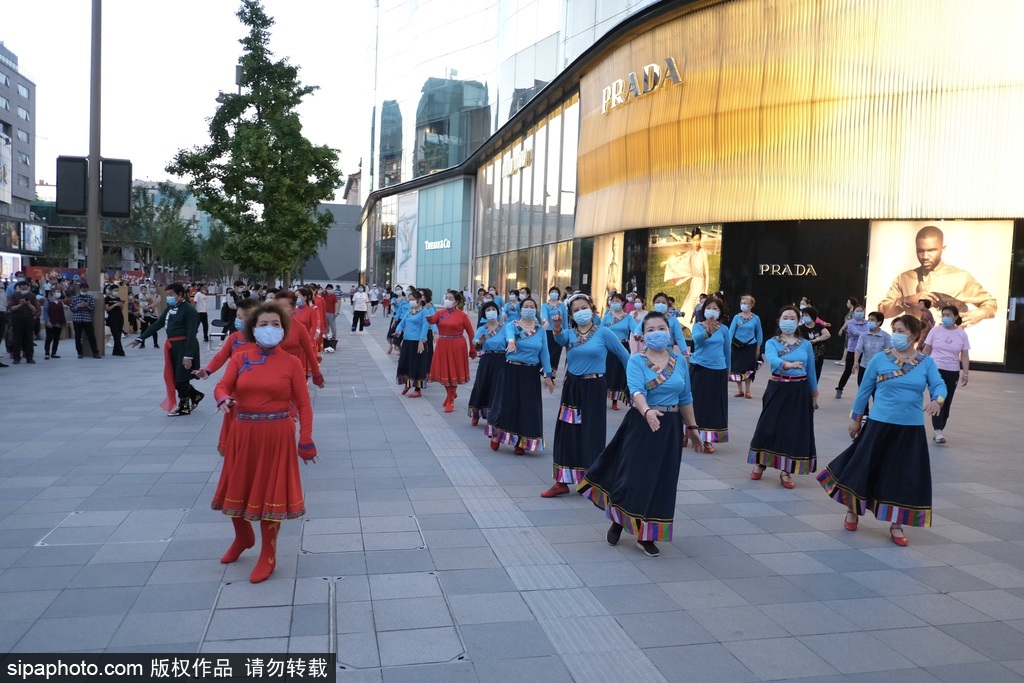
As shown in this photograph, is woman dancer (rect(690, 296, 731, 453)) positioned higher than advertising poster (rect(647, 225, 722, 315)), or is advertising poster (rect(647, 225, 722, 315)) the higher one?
advertising poster (rect(647, 225, 722, 315))

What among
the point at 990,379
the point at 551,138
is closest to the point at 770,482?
the point at 990,379

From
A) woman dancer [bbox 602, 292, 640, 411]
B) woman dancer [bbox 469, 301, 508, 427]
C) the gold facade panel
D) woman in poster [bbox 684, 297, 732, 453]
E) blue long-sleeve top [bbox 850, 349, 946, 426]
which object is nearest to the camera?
blue long-sleeve top [bbox 850, 349, 946, 426]

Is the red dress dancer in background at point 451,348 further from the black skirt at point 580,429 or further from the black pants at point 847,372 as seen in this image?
the black pants at point 847,372

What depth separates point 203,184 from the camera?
2289 centimetres

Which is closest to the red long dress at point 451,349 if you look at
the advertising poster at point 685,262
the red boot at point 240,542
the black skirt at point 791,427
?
the black skirt at point 791,427

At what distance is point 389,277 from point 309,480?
58.4 m

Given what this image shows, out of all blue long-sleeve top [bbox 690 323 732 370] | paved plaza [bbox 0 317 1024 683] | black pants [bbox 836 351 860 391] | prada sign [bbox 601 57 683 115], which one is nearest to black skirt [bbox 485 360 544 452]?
paved plaza [bbox 0 317 1024 683]

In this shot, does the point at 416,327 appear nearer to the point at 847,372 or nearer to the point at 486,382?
the point at 486,382

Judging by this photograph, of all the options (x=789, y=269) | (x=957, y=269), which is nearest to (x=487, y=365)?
(x=789, y=269)

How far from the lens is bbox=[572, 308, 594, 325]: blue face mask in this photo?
7.43 metres

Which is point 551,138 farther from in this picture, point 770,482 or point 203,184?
point 770,482

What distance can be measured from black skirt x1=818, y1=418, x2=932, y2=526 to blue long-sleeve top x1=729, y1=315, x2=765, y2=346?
6170 mm

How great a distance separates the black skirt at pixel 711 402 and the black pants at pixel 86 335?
14.5 metres

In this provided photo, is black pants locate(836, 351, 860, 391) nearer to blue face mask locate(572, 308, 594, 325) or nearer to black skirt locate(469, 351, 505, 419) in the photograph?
black skirt locate(469, 351, 505, 419)
